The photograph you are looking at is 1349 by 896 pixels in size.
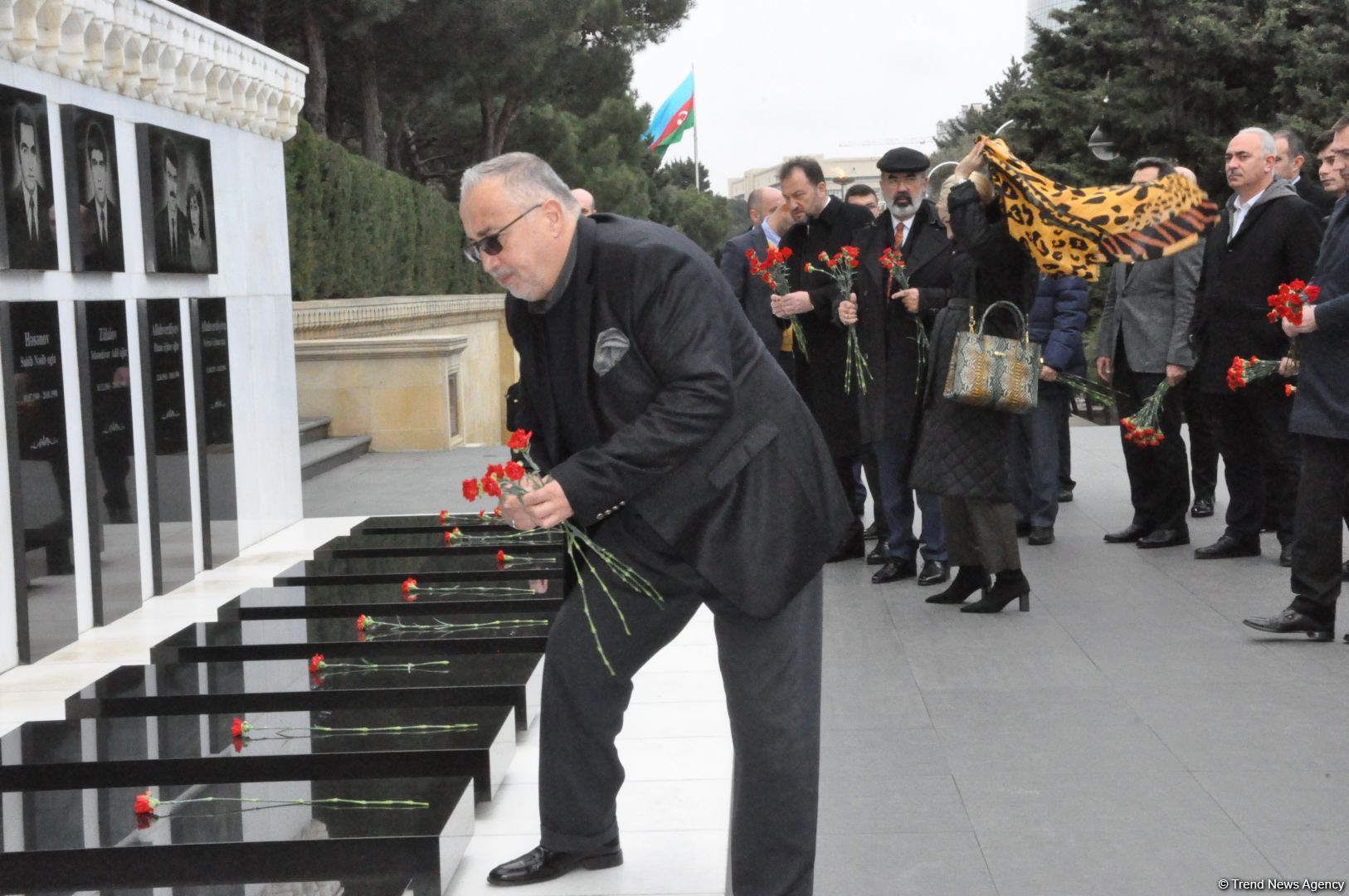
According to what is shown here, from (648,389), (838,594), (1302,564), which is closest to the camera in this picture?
(648,389)

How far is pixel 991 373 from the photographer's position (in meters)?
6.82

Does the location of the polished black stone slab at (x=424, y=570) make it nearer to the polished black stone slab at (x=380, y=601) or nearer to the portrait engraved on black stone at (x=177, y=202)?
the polished black stone slab at (x=380, y=601)

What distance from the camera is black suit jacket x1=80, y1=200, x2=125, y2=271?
691cm

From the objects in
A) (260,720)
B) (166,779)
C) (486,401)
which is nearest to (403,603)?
(260,720)

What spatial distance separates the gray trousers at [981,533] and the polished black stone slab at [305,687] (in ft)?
7.32

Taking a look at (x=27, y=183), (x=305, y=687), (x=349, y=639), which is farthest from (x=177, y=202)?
(x=305, y=687)

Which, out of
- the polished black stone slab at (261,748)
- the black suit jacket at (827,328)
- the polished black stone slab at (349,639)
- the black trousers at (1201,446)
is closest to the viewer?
the polished black stone slab at (261,748)

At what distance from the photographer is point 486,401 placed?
72.6 feet

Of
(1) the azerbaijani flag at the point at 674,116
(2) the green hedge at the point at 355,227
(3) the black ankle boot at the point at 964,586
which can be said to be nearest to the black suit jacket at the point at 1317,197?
(3) the black ankle boot at the point at 964,586

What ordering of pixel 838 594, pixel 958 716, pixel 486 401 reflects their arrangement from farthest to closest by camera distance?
pixel 486 401, pixel 838 594, pixel 958 716

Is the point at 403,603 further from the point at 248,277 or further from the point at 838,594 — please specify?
the point at 248,277

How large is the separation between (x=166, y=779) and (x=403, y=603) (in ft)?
7.07

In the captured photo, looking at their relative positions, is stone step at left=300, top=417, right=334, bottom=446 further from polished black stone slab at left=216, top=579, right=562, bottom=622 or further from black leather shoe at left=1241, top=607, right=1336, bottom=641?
black leather shoe at left=1241, top=607, right=1336, bottom=641

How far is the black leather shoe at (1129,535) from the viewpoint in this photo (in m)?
9.10
